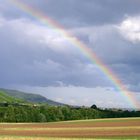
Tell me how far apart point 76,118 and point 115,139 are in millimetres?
139887

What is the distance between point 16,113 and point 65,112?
27.7m

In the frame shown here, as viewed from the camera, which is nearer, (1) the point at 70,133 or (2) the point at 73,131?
(1) the point at 70,133

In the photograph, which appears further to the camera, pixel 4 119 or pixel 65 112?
pixel 65 112

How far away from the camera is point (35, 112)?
186 metres

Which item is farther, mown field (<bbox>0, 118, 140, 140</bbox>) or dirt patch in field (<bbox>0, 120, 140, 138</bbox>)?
dirt patch in field (<bbox>0, 120, 140, 138</bbox>)

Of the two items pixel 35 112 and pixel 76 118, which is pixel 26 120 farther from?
pixel 76 118

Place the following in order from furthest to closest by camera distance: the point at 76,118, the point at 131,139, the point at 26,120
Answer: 1. the point at 76,118
2. the point at 26,120
3. the point at 131,139

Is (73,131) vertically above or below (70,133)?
above

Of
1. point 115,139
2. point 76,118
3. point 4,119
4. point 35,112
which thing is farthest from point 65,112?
point 115,139

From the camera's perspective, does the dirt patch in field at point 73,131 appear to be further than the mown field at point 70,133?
Yes

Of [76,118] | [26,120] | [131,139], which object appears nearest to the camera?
[131,139]

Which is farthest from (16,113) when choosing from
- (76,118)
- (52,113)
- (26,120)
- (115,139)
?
(115,139)

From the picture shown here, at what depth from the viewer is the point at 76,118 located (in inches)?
7815

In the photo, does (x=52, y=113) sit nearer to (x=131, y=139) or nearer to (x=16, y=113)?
(x=16, y=113)
